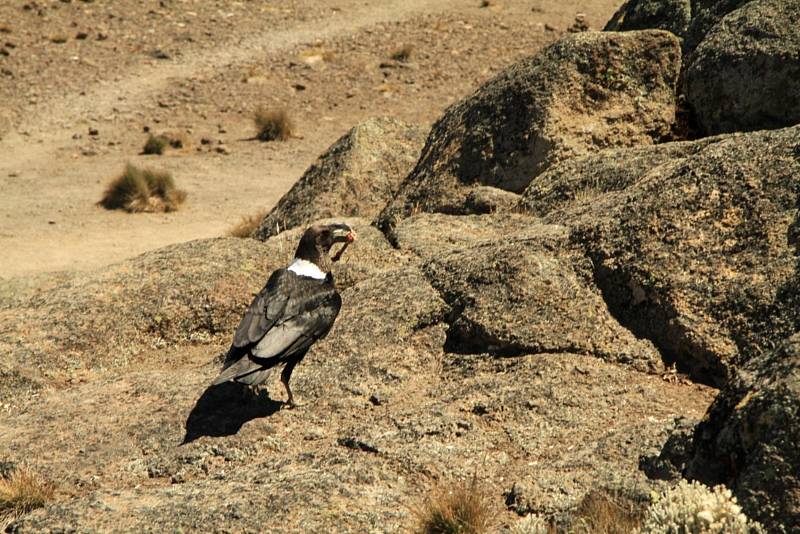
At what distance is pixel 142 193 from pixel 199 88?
6339 millimetres

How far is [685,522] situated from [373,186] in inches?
278

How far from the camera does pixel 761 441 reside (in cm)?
410

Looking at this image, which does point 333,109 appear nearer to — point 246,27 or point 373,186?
point 246,27

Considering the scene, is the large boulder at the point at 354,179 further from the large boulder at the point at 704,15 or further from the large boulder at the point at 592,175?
the large boulder at the point at 704,15

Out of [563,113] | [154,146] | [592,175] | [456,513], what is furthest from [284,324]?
[154,146]

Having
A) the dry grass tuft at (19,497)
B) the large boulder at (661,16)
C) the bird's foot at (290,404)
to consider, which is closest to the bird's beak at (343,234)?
the bird's foot at (290,404)

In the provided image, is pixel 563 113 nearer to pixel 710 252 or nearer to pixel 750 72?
pixel 750 72

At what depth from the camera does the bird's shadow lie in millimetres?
5910

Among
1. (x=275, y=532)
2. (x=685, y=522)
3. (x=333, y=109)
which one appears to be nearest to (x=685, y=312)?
(x=685, y=522)

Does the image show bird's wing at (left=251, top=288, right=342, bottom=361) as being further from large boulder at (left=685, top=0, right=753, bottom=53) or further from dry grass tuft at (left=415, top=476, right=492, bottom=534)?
large boulder at (left=685, top=0, right=753, bottom=53)

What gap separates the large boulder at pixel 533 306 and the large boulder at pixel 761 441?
1574mm

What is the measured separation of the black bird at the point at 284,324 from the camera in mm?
5828

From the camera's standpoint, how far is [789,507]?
3.97 m

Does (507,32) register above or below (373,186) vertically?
below
